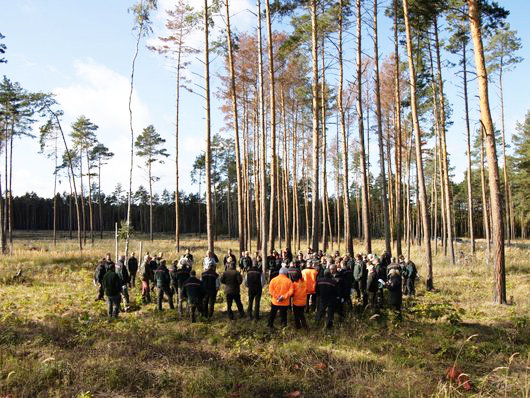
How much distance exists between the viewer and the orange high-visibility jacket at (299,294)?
9180mm

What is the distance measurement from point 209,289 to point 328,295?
136 inches

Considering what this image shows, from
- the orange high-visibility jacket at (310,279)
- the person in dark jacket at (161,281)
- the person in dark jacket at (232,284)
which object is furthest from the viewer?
the person in dark jacket at (161,281)

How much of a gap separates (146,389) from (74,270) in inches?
599

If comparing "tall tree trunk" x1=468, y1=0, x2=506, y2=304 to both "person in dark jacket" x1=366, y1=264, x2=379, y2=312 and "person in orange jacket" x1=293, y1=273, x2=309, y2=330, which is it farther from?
"person in orange jacket" x1=293, y1=273, x2=309, y2=330

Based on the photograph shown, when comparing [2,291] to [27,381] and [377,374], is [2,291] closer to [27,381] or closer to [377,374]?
[27,381]

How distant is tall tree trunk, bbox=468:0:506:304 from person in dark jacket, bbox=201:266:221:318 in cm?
855

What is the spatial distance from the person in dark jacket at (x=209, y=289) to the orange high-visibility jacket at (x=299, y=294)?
2629 millimetres

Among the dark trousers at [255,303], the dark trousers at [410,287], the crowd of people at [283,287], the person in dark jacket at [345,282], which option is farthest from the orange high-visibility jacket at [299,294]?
the dark trousers at [410,287]

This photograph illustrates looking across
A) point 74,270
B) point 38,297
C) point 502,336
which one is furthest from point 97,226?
point 502,336

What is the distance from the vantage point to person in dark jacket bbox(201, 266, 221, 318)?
1056cm

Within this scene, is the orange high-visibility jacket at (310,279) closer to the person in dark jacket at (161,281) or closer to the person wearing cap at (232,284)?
the person wearing cap at (232,284)

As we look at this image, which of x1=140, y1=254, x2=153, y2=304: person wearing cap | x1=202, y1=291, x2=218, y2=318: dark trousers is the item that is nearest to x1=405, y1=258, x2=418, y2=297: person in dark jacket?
x1=202, y1=291, x2=218, y2=318: dark trousers

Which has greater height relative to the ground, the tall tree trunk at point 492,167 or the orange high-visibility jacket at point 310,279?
the tall tree trunk at point 492,167

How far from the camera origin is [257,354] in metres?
7.42
